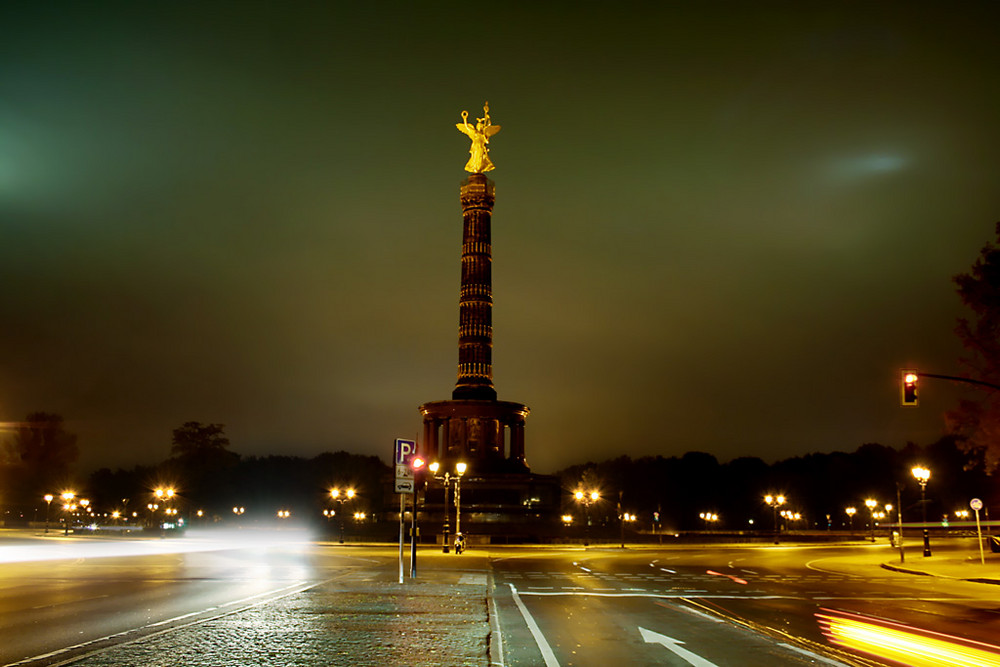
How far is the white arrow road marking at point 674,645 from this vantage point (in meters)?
8.84

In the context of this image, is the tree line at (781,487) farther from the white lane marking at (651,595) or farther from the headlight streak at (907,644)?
the headlight streak at (907,644)

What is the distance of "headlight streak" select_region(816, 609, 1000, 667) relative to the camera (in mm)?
9188

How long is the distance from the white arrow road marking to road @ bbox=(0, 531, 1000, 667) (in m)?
0.02

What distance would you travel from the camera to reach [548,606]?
1478cm

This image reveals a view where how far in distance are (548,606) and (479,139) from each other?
67480 millimetres

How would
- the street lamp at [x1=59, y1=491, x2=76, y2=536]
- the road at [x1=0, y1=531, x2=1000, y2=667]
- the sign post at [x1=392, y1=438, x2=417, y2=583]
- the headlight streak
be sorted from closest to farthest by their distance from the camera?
the headlight streak → the road at [x1=0, y1=531, x2=1000, y2=667] → the sign post at [x1=392, y1=438, x2=417, y2=583] → the street lamp at [x1=59, y1=491, x2=76, y2=536]

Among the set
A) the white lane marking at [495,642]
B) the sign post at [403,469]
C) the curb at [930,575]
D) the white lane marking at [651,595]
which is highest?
the sign post at [403,469]

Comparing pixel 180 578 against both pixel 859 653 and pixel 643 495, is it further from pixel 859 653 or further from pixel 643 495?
pixel 643 495

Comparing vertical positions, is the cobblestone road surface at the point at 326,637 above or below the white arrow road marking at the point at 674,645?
above

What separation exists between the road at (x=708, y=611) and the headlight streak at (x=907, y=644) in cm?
27

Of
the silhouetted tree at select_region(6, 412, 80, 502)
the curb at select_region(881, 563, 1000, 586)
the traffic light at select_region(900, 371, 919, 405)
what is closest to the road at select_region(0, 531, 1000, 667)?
the curb at select_region(881, 563, 1000, 586)

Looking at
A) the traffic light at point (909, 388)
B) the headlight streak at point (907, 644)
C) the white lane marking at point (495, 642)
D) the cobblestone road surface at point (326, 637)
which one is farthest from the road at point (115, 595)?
the traffic light at point (909, 388)

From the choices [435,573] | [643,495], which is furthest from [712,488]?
[435,573]

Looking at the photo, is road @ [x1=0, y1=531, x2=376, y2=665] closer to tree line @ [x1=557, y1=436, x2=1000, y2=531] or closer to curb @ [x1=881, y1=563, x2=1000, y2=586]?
curb @ [x1=881, y1=563, x2=1000, y2=586]
